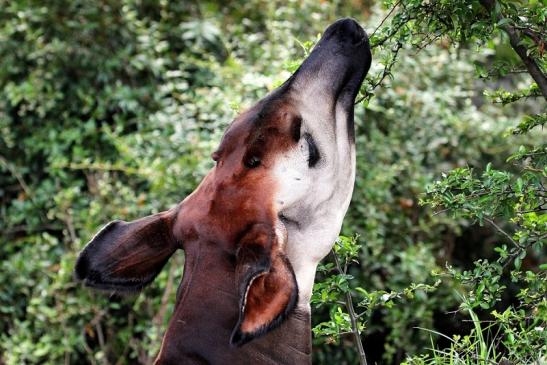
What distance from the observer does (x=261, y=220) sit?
2.57 meters

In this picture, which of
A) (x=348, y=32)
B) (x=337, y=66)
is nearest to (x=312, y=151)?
(x=337, y=66)

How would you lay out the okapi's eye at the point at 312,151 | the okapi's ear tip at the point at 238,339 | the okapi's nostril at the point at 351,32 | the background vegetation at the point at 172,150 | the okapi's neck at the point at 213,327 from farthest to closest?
the background vegetation at the point at 172,150
the okapi's nostril at the point at 351,32
the okapi's eye at the point at 312,151
the okapi's neck at the point at 213,327
the okapi's ear tip at the point at 238,339

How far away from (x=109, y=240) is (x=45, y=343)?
3256mm

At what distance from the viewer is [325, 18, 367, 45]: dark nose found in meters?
2.88

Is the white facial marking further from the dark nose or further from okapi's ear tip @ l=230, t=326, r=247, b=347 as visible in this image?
okapi's ear tip @ l=230, t=326, r=247, b=347

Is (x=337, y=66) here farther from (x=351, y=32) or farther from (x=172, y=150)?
(x=172, y=150)

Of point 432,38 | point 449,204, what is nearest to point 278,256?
point 449,204

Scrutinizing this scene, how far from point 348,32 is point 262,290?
94 centimetres

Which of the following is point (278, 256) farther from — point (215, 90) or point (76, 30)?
point (76, 30)

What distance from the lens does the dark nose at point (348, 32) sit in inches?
113

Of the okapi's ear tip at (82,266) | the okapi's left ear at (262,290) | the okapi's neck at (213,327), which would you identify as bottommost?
the okapi's ear tip at (82,266)

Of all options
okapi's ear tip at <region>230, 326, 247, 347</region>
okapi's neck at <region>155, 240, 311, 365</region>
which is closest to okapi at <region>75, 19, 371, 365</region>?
okapi's neck at <region>155, 240, 311, 365</region>

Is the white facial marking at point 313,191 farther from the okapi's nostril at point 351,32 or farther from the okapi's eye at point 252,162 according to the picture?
the okapi's nostril at point 351,32

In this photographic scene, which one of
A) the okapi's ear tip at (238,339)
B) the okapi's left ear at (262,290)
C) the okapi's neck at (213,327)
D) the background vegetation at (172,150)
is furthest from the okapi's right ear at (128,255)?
the background vegetation at (172,150)
